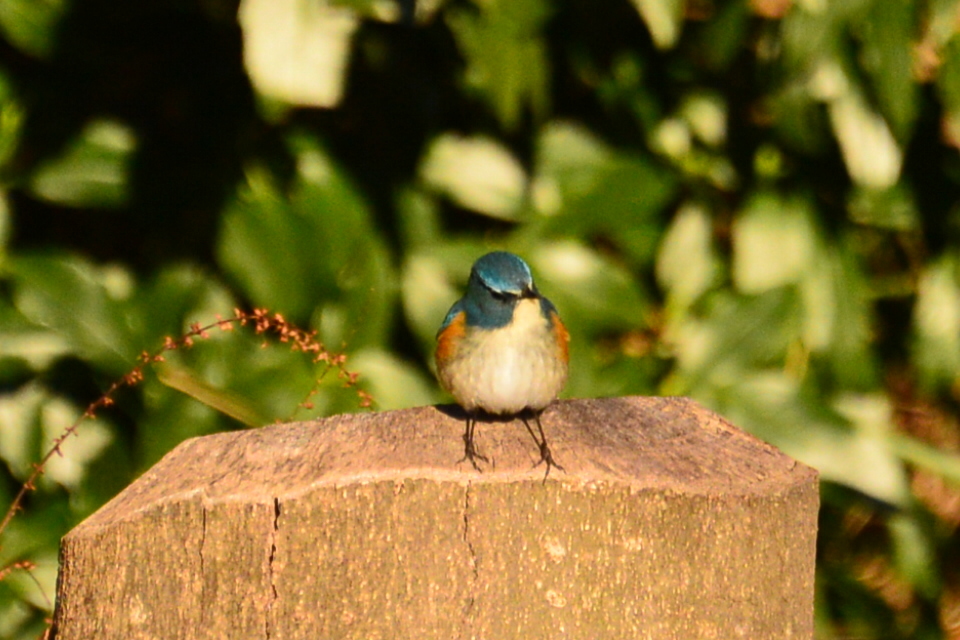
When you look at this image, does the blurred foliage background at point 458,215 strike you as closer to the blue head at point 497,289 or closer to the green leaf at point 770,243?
the green leaf at point 770,243

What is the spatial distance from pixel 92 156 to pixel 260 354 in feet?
2.21

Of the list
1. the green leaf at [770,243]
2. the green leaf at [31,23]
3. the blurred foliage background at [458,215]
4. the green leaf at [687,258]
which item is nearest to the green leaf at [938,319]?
the blurred foliage background at [458,215]

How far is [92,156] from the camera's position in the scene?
9.86 feet

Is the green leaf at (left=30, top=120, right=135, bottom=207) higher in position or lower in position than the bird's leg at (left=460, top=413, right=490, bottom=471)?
higher

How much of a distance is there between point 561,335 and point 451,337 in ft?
0.81

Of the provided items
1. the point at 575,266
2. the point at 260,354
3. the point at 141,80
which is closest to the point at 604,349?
the point at 575,266

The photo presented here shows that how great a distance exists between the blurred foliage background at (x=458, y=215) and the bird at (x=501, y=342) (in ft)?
0.98

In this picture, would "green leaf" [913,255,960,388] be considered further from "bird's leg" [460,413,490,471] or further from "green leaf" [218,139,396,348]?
"bird's leg" [460,413,490,471]

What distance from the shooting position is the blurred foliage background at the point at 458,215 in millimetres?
2850

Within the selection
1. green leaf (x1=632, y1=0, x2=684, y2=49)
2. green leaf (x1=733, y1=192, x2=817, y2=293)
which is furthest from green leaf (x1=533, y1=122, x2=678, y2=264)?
green leaf (x1=632, y1=0, x2=684, y2=49)

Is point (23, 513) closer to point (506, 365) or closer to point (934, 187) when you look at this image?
point (506, 365)

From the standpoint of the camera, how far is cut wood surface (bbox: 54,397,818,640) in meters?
1.67

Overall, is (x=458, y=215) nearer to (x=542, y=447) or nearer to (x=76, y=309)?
(x=76, y=309)

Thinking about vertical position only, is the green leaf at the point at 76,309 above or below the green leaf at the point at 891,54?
below
